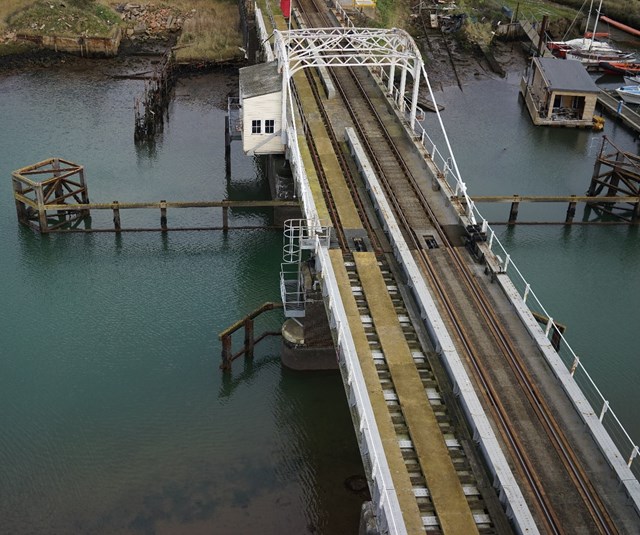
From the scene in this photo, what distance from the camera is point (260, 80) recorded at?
40.7 m

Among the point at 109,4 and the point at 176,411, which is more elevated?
the point at 109,4

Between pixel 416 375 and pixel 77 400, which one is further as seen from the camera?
pixel 77 400

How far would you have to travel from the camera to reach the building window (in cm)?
3988

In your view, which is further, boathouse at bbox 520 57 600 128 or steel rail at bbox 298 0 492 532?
boathouse at bbox 520 57 600 128

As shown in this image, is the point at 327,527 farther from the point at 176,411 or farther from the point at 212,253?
the point at 212,253

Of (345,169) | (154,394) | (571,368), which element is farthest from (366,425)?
(345,169)

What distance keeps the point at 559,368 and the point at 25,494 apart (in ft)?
54.5

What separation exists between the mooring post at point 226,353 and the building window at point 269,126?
43.7 ft

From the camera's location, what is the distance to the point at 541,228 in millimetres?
43719

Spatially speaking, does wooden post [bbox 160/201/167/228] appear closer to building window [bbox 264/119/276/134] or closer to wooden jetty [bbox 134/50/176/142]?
building window [bbox 264/119/276/134]

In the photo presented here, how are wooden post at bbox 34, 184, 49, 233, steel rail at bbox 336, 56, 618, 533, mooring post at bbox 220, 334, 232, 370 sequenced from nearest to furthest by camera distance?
1. steel rail at bbox 336, 56, 618, 533
2. mooring post at bbox 220, 334, 232, 370
3. wooden post at bbox 34, 184, 49, 233

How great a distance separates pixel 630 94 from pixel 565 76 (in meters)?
7.54

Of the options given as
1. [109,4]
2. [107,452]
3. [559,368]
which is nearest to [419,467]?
[559,368]

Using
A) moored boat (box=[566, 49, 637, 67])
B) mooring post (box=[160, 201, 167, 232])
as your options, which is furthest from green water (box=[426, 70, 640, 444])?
mooring post (box=[160, 201, 167, 232])
